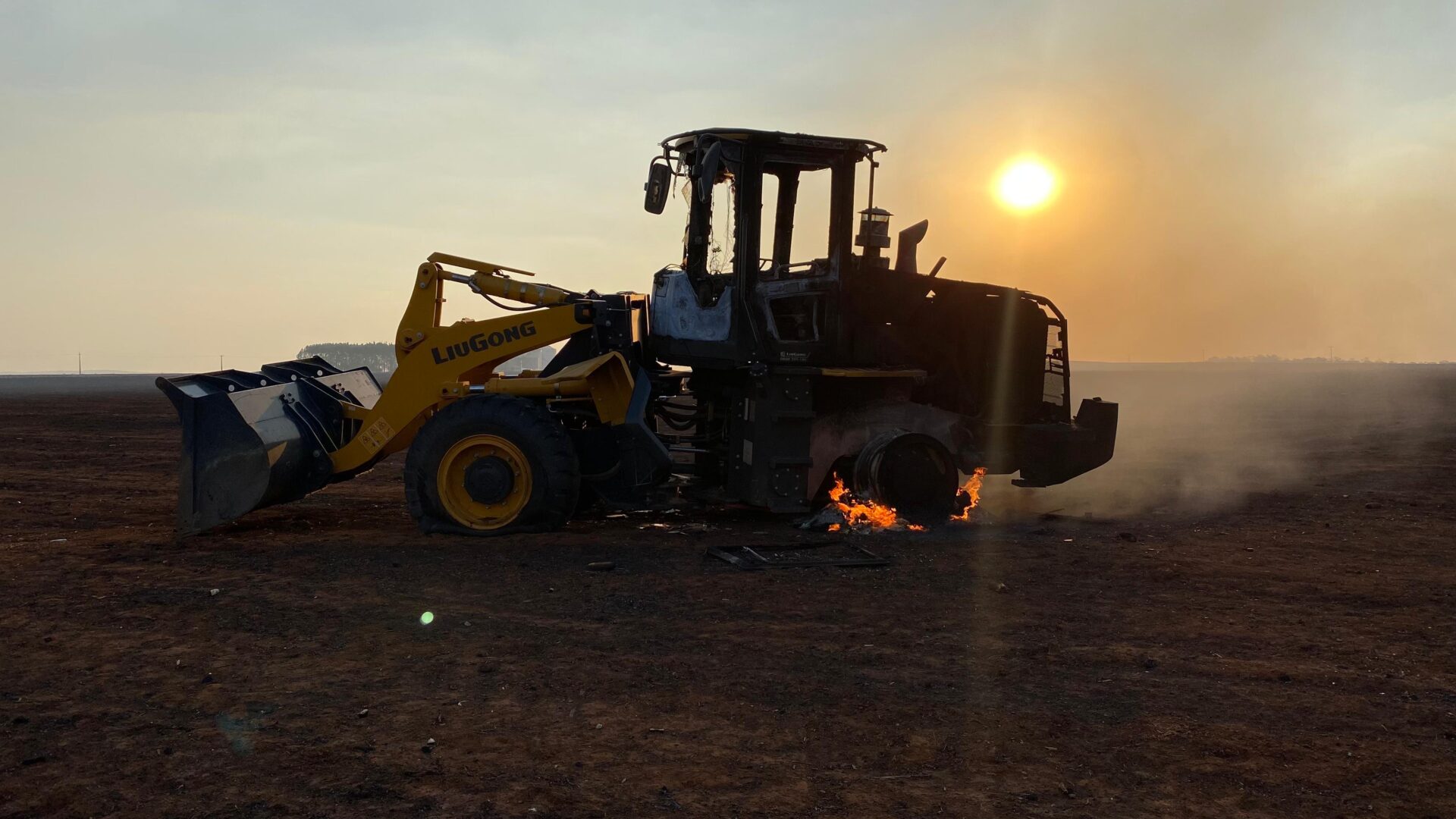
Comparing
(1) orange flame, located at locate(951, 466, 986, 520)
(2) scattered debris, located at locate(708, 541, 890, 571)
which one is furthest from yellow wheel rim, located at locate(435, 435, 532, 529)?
(1) orange flame, located at locate(951, 466, 986, 520)

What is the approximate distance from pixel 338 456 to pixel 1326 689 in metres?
9.13

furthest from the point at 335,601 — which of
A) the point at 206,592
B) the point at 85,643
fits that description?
the point at 85,643

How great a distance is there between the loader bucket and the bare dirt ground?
43 cm

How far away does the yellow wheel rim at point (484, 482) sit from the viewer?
10.8 meters

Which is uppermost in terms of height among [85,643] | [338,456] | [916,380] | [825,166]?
[825,166]

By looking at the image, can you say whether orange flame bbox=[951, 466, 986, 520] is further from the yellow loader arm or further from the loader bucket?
the loader bucket

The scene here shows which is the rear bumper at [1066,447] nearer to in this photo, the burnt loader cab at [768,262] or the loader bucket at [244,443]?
the burnt loader cab at [768,262]

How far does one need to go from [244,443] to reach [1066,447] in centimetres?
831

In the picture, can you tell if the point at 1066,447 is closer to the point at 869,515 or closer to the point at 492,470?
the point at 869,515

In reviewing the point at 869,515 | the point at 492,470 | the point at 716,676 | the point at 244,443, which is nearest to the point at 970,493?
the point at 869,515

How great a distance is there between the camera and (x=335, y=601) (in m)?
8.10

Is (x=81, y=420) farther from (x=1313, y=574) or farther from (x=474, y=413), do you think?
(x=1313, y=574)

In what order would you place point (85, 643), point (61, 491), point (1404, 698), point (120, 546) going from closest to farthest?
point (1404, 698) → point (85, 643) → point (120, 546) → point (61, 491)

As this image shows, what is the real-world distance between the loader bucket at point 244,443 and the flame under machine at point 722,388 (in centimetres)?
3
